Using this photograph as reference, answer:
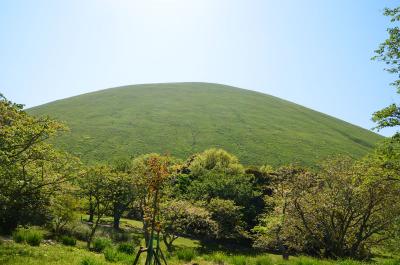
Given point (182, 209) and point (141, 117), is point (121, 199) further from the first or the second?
point (141, 117)

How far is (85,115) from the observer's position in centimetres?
11538

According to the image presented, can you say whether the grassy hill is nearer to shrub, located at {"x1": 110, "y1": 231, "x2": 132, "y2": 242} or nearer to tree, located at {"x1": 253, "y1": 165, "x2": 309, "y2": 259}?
shrub, located at {"x1": 110, "y1": 231, "x2": 132, "y2": 242}

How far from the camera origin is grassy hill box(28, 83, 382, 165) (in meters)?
93.1

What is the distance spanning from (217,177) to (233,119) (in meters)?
69.4

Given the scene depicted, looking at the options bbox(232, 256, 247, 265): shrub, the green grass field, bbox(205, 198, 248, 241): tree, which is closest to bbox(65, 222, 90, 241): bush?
the green grass field

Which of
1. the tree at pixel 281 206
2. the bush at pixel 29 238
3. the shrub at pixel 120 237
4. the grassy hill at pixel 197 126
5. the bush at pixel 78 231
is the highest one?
the grassy hill at pixel 197 126

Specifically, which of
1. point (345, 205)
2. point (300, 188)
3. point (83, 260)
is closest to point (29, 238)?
point (83, 260)

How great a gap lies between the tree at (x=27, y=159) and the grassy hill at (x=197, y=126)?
186 ft

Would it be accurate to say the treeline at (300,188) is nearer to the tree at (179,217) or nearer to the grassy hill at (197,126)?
the tree at (179,217)

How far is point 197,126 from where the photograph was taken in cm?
11169

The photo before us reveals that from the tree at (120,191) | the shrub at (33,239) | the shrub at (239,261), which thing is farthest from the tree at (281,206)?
the shrub at (33,239)

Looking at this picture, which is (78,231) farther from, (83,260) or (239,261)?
(83,260)

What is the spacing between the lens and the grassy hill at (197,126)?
9306 centimetres

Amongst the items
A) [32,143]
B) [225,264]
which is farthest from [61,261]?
[225,264]
